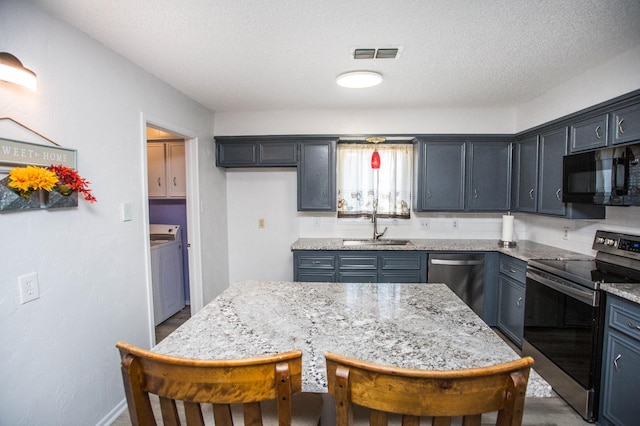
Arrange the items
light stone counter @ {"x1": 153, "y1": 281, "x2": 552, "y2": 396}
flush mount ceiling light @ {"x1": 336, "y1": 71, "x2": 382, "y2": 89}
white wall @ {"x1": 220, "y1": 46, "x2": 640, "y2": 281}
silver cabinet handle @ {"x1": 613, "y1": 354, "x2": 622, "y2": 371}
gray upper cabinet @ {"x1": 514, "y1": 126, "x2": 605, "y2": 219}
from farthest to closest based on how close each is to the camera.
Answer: white wall @ {"x1": 220, "y1": 46, "x2": 640, "y2": 281}
gray upper cabinet @ {"x1": 514, "y1": 126, "x2": 605, "y2": 219}
flush mount ceiling light @ {"x1": 336, "y1": 71, "x2": 382, "y2": 89}
silver cabinet handle @ {"x1": 613, "y1": 354, "x2": 622, "y2": 371}
light stone counter @ {"x1": 153, "y1": 281, "x2": 552, "y2": 396}

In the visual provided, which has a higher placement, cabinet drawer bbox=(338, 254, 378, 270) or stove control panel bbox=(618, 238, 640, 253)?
stove control panel bbox=(618, 238, 640, 253)

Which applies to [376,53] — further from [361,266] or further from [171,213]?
[171,213]

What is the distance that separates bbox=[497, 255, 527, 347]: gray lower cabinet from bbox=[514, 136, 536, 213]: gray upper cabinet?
62 cm

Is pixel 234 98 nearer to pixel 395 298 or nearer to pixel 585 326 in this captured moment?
pixel 395 298

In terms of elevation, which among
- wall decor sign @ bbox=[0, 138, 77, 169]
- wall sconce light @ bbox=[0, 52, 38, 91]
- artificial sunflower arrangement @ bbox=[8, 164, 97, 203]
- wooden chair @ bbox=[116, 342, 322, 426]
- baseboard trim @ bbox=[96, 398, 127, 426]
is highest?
wall sconce light @ bbox=[0, 52, 38, 91]

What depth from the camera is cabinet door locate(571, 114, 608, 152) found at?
84.2 inches

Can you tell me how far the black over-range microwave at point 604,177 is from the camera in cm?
192

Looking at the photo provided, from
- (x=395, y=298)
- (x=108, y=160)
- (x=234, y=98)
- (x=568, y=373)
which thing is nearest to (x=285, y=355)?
(x=395, y=298)

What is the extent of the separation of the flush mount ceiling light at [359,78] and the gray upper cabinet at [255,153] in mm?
1146

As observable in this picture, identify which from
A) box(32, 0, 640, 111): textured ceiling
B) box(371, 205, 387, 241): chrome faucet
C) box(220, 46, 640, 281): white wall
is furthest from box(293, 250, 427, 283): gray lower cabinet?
box(32, 0, 640, 111): textured ceiling

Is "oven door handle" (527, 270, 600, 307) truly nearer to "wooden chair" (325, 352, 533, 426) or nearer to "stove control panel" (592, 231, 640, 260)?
"stove control panel" (592, 231, 640, 260)

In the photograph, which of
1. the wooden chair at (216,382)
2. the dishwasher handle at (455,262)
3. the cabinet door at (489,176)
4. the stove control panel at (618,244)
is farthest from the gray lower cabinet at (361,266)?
the wooden chair at (216,382)

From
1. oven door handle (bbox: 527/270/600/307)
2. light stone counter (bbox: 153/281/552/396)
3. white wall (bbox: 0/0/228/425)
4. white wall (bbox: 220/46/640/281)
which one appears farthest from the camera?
white wall (bbox: 220/46/640/281)

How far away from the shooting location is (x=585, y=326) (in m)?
1.91
